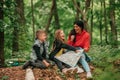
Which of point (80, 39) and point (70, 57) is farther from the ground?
point (80, 39)

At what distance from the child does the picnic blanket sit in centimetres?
42

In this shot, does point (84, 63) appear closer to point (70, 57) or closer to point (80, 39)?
point (70, 57)

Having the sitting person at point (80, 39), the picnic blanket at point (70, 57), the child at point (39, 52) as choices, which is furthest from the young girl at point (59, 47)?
the sitting person at point (80, 39)

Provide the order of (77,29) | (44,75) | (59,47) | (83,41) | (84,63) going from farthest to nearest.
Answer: (77,29), (83,41), (59,47), (84,63), (44,75)

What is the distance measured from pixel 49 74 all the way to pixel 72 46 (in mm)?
1234

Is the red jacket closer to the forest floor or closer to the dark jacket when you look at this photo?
the dark jacket

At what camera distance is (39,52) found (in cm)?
941

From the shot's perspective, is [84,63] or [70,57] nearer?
[84,63]

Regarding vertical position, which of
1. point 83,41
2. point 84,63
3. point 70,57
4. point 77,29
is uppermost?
point 77,29

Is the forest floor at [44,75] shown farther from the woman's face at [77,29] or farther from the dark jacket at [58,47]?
the woman's face at [77,29]

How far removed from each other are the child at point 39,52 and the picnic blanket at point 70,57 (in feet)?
1.38

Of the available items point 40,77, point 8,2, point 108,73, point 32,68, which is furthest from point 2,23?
point 108,73

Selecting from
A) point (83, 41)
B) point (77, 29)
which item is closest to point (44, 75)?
point (83, 41)

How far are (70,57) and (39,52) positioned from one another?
0.87 meters
